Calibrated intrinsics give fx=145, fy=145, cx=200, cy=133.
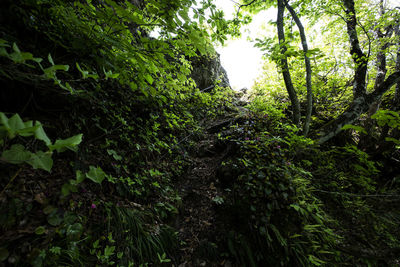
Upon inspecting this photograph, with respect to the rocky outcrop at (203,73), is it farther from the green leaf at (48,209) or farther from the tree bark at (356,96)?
the green leaf at (48,209)

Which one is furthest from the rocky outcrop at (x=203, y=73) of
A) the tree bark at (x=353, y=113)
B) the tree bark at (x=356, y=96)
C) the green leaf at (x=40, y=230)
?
the green leaf at (x=40, y=230)

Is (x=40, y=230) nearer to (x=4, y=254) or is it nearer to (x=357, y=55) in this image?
(x=4, y=254)

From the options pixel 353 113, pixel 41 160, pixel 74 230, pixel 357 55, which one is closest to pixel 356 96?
pixel 353 113

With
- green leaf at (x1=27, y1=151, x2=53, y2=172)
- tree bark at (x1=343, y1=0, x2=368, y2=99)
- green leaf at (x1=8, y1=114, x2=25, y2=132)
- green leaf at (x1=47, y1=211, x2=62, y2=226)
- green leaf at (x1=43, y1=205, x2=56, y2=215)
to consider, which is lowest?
green leaf at (x1=47, y1=211, x2=62, y2=226)

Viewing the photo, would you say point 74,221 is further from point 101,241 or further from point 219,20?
point 219,20

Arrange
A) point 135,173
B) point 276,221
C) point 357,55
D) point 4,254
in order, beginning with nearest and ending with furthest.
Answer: point 4,254, point 276,221, point 135,173, point 357,55

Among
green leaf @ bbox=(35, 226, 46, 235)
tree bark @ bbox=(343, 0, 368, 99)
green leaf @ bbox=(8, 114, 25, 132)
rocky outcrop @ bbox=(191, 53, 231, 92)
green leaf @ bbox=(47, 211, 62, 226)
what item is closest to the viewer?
green leaf @ bbox=(8, 114, 25, 132)

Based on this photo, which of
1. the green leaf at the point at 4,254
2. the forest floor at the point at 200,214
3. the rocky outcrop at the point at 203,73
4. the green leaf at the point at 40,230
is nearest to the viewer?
the green leaf at the point at 4,254

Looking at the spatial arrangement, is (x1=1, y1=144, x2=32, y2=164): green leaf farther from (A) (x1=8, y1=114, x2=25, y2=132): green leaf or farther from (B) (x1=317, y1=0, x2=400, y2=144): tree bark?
(B) (x1=317, y1=0, x2=400, y2=144): tree bark

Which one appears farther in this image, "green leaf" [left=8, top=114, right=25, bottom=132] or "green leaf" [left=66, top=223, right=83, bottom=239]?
"green leaf" [left=66, top=223, right=83, bottom=239]

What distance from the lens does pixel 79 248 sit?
1.41 metres

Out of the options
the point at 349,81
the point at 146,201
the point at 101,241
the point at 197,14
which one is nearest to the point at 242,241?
the point at 146,201

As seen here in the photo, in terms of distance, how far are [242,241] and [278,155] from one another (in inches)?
64.4

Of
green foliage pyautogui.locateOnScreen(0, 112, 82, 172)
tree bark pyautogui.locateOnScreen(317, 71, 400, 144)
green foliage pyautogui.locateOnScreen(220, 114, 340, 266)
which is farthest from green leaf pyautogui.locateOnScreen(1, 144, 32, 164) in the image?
tree bark pyautogui.locateOnScreen(317, 71, 400, 144)
